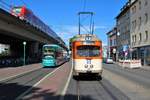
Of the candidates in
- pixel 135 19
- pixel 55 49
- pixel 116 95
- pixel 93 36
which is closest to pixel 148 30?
pixel 135 19

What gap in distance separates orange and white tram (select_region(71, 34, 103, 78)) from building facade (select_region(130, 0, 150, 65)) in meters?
36.0

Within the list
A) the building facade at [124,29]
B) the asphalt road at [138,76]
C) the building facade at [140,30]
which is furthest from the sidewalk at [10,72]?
the building facade at [124,29]

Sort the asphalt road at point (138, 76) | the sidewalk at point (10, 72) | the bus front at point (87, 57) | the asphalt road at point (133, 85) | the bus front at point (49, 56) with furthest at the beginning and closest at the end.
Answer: the bus front at point (49, 56) < the sidewalk at point (10, 72) < the bus front at point (87, 57) < the asphalt road at point (138, 76) < the asphalt road at point (133, 85)

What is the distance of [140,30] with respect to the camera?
2518 inches

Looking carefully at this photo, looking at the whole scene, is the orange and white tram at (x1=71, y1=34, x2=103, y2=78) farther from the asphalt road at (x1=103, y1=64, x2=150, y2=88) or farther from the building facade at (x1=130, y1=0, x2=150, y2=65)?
the building facade at (x1=130, y1=0, x2=150, y2=65)

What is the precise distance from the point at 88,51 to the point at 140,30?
136ft

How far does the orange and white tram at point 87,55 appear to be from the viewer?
2377 cm

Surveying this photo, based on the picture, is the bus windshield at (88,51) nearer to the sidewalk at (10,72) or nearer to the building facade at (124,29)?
the sidewalk at (10,72)

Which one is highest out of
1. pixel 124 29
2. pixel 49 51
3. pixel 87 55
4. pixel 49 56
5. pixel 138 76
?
pixel 124 29

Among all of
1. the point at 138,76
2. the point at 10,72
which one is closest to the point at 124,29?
the point at 10,72

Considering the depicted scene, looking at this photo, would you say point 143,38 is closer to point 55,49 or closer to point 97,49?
point 55,49

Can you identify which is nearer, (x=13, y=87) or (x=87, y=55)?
(x=13, y=87)

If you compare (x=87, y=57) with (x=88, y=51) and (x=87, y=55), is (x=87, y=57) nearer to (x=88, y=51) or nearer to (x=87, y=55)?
(x=87, y=55)

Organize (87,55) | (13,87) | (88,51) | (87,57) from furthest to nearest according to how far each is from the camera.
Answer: (88,51), (87,55), (87,57), (13,87)
